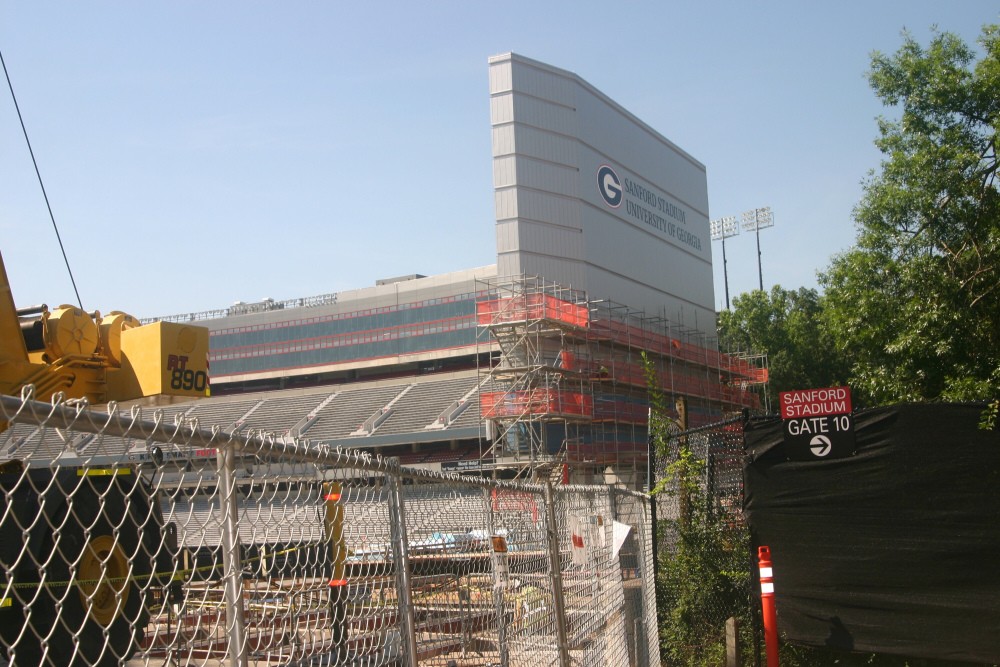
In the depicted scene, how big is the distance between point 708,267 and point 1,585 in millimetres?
52969

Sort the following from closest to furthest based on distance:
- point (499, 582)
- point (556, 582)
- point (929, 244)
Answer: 1. point (499, 582)
2. point (556, 582)
3. point (929, 244)

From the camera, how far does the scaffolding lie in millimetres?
35344

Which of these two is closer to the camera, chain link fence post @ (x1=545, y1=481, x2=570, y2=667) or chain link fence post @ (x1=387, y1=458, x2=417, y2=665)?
chain link fence post @ (x1=387, y1=458, x2=417, y2=665)

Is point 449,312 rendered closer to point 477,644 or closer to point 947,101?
point 947,101

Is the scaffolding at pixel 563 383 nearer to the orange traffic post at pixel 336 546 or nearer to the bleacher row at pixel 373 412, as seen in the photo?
the bleacher row at pixel 373 412

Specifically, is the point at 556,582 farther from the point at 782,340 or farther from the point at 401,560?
the point at 782,340

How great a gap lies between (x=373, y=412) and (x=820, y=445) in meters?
45.9

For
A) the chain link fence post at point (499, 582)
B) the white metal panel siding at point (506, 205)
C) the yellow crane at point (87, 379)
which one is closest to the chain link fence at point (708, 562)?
the chain link fence post at point (499, 582)

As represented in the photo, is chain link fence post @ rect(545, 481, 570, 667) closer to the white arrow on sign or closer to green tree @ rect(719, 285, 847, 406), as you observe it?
the white arrow on sign

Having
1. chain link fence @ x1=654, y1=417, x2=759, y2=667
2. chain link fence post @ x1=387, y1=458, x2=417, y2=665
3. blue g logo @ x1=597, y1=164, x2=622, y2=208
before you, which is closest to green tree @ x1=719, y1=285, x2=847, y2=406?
blue g logo @ x1=597, y1=164, x2=622, y2=208

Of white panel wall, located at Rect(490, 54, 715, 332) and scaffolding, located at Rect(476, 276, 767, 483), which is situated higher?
white panel wall, located at Rect(490, 54, 715, 332)

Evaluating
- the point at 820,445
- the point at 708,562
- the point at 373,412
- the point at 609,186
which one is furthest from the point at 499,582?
the point at 373,412

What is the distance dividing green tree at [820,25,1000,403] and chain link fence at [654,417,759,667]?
28.9ft

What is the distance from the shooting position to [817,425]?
321 inches
